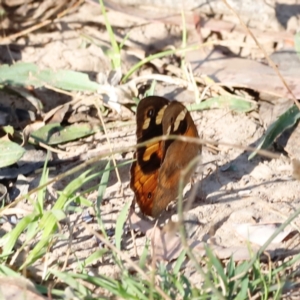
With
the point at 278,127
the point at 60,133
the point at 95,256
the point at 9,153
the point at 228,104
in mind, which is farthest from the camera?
the point at 228,104

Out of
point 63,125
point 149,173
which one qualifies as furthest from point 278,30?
point 149,173

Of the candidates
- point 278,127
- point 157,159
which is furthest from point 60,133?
point 278,127

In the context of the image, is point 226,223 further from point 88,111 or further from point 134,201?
point 88,111

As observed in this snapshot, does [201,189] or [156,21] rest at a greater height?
[156,21]

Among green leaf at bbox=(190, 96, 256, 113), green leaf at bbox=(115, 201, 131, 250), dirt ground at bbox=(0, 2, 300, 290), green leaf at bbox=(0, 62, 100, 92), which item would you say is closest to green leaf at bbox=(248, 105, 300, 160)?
dirt ground at bbox=(0, 2, 300, 290)

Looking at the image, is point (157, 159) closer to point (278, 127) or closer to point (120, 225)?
point (120, 225)

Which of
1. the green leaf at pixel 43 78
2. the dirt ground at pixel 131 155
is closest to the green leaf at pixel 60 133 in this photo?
the dirt ground at pixel 131 155
